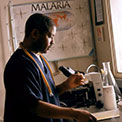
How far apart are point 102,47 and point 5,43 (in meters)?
1.10

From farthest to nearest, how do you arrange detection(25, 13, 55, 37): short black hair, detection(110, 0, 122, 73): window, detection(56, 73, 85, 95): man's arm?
detection(110, 0, 122, 73): window, detection(56, 73, 85, 95): man's arm, detection(25, 13, 55, 37): short black hair

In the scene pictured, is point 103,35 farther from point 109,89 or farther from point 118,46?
point 109,89

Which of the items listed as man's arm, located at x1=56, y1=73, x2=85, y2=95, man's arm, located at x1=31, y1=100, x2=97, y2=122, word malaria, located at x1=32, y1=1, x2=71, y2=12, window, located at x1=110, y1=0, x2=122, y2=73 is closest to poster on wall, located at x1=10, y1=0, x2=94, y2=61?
word malaria, located at x1=32, y1=1, x2=71, y2=12

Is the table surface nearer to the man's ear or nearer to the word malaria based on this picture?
the man's ear

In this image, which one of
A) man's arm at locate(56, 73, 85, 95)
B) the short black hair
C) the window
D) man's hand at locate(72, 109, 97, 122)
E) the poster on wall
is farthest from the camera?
the poster on wall

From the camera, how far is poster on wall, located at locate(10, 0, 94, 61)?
3.10 metres

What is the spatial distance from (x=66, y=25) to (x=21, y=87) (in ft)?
6.35

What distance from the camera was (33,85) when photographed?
1.38m

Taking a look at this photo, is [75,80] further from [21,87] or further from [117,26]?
[117,26]

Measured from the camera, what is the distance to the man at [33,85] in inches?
52.5

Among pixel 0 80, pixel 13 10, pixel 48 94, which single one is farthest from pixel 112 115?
pixel 13 10

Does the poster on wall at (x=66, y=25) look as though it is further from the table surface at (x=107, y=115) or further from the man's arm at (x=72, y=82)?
the man's arm at (x=72, y=82)

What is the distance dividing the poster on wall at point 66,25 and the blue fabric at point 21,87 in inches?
65.6

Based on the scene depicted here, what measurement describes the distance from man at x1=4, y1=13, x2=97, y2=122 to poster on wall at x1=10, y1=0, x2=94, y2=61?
1554mm
